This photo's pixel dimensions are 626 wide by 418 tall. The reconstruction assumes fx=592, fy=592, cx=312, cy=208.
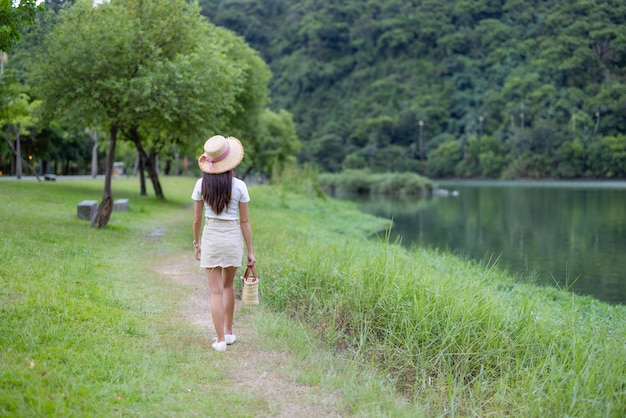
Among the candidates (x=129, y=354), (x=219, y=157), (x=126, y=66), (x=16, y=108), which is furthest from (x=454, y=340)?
(x=16, y=108)

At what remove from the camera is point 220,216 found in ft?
20.6

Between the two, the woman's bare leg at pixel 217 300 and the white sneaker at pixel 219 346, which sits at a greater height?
the woman's bare leg at pixel 217 300

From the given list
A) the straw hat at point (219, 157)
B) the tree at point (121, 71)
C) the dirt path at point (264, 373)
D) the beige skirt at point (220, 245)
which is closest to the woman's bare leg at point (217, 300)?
the beige skirt at point (220, 245)

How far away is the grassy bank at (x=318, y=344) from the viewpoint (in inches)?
196

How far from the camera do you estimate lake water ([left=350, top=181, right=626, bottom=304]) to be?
15.6 meters

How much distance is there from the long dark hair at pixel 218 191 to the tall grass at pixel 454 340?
2.11 m

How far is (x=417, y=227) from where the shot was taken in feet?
95.4

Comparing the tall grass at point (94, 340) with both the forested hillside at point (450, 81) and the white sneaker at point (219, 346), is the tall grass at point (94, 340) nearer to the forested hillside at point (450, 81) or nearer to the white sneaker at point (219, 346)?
the white sneaker at point (219, 346)

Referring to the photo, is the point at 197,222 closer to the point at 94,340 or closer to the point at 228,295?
the point at 228,295

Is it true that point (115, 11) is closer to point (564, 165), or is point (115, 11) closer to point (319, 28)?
point (564, 165)

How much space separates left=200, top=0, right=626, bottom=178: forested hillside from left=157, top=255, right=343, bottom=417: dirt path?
192 ft

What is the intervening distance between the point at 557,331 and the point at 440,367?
5.74 ft

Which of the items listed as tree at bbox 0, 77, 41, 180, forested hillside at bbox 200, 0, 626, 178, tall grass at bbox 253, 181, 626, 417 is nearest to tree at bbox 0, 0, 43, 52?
tree at bbox 0, 77, 41, 180

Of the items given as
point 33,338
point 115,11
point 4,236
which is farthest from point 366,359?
point 115,11
